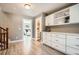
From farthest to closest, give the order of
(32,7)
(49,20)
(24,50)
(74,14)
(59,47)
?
(49,20) < (59,47) < (74,14) < (24,50) < (32,7)

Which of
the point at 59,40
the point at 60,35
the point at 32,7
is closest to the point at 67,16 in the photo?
the point at 60,35

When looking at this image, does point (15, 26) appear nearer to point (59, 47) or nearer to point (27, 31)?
point (27, 31)

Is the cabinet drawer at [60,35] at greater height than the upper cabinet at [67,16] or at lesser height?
lesser

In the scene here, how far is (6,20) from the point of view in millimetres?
2896

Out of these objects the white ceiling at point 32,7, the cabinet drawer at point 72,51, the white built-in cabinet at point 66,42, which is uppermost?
the white ceiling at point 32,7

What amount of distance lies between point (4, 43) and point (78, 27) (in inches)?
79.5

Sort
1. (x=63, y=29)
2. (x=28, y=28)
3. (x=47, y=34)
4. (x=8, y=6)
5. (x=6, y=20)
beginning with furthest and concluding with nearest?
(x=47, y=34), (x=63, y=29), (x=28, y=28), (x=6, y=20), (x=8, y=6)

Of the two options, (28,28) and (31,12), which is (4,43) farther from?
(31,12)

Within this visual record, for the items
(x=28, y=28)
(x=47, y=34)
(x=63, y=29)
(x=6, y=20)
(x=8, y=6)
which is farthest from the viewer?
(x=47, y=34)

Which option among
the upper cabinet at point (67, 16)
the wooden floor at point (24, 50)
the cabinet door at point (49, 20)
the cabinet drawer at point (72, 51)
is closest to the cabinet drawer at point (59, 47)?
the cabinet drawer at point (72, 51)

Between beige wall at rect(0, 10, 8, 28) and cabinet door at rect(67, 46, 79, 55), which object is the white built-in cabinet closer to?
cabinet door at rect(67, 46, 79, 55)

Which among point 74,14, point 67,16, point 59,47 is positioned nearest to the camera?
point 74,14

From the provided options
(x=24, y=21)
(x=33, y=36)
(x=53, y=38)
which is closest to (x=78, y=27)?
(x=53, y=38)

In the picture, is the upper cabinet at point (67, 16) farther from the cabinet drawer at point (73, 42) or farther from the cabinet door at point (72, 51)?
the cabinet door at point (72, 51)
